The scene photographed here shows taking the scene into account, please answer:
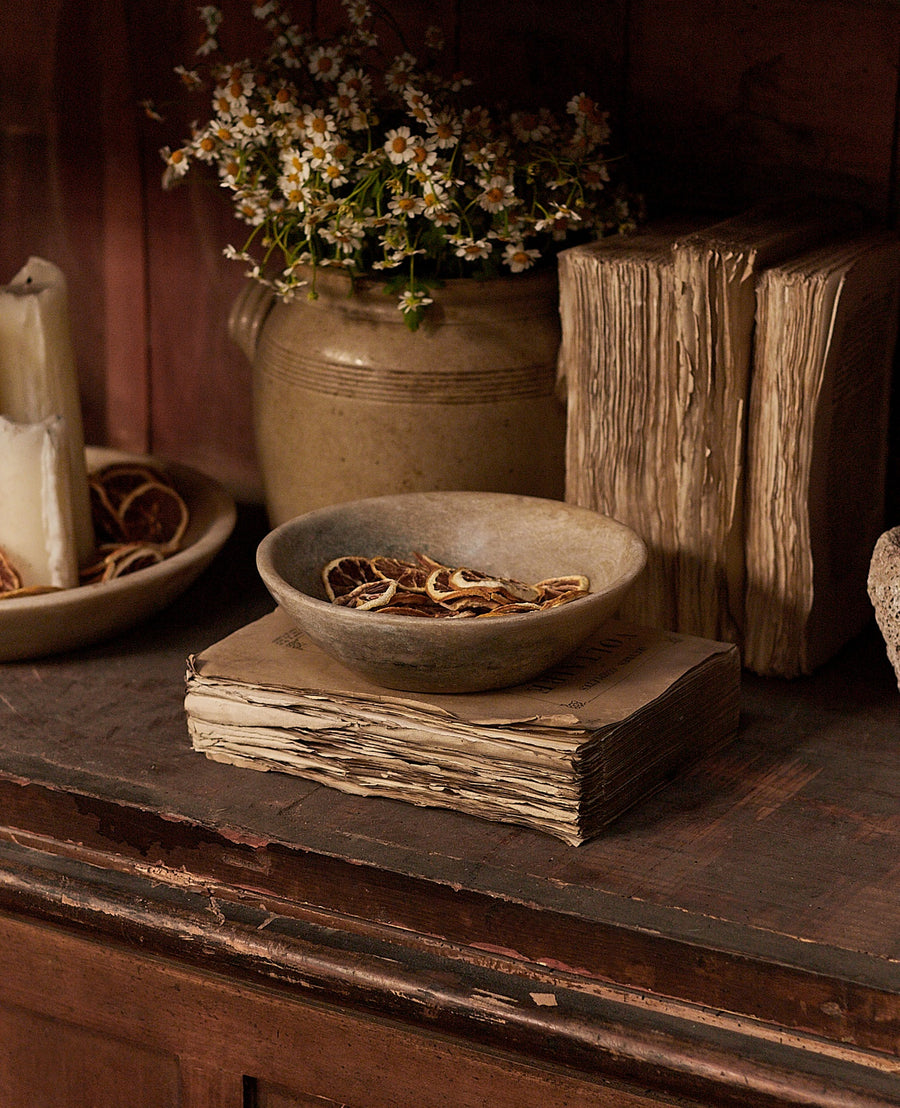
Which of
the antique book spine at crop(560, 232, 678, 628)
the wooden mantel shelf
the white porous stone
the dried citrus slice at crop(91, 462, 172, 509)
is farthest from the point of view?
the dried citrus slice at crop(91, 462, 172, 509)

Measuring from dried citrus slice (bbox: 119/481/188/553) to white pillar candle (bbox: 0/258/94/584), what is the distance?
0.20ft

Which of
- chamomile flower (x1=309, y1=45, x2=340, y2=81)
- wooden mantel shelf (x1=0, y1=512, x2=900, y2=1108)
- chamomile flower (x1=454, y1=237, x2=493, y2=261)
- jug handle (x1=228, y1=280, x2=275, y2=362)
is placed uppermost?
chamomile flower (x1=309, y1=45, x2=340, y2=81)

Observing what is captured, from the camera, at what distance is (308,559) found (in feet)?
2.81

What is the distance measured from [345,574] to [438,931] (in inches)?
9.3

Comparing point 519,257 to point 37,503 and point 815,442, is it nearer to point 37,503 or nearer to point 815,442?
point 815,442

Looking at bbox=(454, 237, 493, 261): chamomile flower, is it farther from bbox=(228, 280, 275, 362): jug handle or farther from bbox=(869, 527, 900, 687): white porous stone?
bbox=(869, 527, 900, 687): white porous stone

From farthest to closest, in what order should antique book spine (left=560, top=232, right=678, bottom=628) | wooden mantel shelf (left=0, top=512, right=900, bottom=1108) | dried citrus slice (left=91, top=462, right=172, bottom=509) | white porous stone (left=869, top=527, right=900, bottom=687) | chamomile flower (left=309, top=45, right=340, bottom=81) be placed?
dried citrus slice (left=91, top=462, right=172, bottom=509)
chamomile flower (left=309, top=45, right=340, bottom=81)
antique book spine (left=560, top=232, right=678, bottom=628)
white porous stone (left=869, top=527, right=900, bottom=687)
wooden mantel shelf (left=0, top=512, right=900, bottom=1108)

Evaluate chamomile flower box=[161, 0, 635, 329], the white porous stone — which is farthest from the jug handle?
the white porous stone

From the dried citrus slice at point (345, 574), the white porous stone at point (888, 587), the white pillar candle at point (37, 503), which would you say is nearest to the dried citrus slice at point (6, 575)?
the white pillar candle at point (37, 503)

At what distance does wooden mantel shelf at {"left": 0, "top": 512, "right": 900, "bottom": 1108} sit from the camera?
0.65 meters

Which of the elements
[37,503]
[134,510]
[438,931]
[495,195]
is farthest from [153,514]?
[438,931]

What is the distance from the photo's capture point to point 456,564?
35.3 inches

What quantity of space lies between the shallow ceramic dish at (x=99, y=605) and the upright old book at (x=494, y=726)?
0.14 meters

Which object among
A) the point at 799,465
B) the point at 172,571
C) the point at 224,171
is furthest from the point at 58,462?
the point at 799,465
